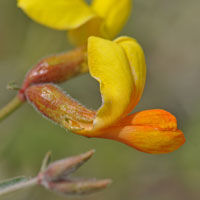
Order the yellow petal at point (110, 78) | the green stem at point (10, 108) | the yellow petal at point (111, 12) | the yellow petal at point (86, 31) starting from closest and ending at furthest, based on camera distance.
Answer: the yellow petal at point (110, 78) → the green stem at point (10, 108) → the yellow petal at point (86, 31) → the yellow petal at point (111, 12)

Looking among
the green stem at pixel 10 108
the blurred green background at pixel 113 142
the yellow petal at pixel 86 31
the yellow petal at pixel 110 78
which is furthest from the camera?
the blurred green background at pixel 113 142

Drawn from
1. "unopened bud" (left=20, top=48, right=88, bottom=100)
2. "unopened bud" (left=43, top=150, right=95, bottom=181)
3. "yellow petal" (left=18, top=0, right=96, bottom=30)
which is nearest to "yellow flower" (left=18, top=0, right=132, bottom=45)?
"yellow petal" (left=18, top=0, right=96, bottom=30)

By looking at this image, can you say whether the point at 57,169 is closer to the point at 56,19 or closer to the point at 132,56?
the point at 132,56

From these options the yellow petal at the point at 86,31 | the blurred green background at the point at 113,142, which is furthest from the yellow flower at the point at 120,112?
the blurred green background at the point at 113,142

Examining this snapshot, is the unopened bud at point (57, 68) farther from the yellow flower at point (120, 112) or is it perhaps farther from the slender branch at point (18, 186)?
the slender branch at point (18, 186)

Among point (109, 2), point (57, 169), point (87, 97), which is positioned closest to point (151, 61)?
point (87, 97)

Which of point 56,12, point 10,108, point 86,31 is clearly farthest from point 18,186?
point 86,31

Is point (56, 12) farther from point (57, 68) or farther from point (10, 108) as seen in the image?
point (10, 108)

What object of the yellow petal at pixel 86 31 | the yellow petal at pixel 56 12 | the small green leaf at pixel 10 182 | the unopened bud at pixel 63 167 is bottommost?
the small green leaf at pixel 10 182
